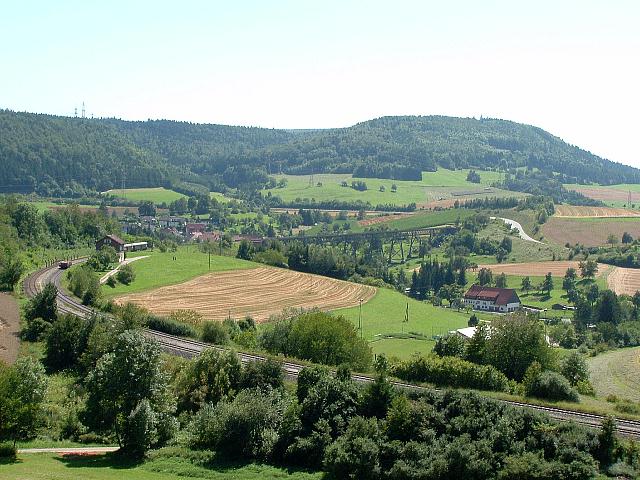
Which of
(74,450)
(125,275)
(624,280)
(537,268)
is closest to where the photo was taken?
(74,450)

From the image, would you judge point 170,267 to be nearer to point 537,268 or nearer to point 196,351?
point 196,351

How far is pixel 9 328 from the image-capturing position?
5406 centimetres

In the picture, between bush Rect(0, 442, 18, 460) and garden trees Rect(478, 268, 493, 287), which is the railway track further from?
garden trees Rect(478, 268, 493, 287)

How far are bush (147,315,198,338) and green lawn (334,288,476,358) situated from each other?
61.3 ft

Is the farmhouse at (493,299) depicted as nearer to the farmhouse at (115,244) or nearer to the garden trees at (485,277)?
the garden trees at (485,277)

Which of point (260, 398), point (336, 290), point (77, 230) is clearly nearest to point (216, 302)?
point (336, 290)

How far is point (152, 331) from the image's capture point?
Result: 175ft

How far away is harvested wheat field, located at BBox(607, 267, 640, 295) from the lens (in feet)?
380

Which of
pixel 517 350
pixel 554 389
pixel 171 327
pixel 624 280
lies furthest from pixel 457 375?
pixel 624 280

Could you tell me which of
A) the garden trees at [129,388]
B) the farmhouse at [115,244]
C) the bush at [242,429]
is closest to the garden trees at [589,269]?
the farmhouse at [115,244]

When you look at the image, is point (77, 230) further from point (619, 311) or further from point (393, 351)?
point (619, 311)

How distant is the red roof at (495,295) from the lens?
11306cm

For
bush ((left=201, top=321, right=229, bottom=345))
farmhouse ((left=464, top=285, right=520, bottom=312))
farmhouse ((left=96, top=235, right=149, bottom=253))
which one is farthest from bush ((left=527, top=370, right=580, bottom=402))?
farmhouse ((left=464, top=285, right=520, bottom=312))

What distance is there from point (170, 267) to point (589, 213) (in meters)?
128
